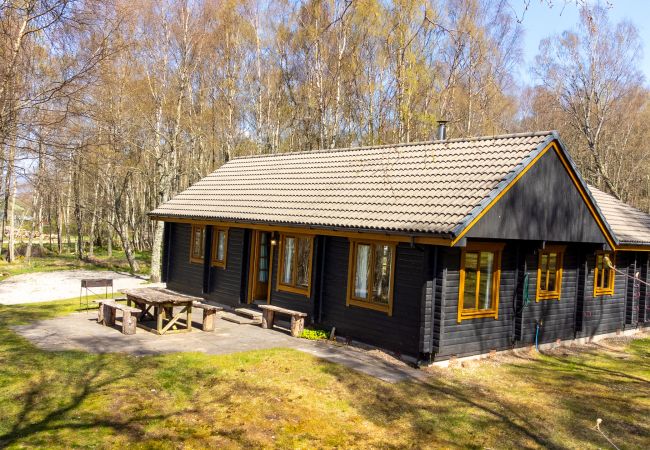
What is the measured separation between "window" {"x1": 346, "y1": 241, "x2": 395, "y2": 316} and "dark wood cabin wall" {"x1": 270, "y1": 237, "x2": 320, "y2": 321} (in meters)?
1.13

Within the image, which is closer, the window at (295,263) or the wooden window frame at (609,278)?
the window at (295,263)

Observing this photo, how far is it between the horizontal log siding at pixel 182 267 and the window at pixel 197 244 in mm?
206

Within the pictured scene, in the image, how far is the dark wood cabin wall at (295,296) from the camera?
41.0 ft

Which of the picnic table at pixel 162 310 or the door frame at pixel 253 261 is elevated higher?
the door frame at pixel 253 261

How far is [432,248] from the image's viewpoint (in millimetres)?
10031

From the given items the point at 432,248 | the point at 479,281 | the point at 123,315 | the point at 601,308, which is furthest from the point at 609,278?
the point at 123,315

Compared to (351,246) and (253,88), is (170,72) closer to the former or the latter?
(253,88)

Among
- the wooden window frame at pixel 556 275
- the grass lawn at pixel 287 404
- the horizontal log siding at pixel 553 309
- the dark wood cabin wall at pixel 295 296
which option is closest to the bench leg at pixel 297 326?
the dark wood cabin wall at pixel 295 296

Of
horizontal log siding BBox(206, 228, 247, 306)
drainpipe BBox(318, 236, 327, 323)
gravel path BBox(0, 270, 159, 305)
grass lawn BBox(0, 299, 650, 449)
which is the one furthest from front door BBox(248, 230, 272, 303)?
gravel path BBox(0, 270, 159, 305)

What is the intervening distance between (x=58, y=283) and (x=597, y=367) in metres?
18.9

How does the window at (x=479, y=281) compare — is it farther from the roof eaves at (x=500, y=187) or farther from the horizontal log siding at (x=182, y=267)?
the horizontal log siding at (x=182, y=267)

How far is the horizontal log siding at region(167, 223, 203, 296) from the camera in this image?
16.6 meters

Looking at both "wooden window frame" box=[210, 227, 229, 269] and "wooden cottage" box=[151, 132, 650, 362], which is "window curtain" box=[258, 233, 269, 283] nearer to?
"wooden cottage" box=[151, 132, 650, 362]

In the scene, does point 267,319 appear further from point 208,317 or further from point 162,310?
point 162,310
